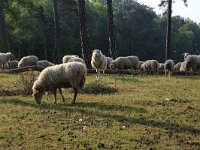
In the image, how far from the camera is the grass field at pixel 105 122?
11039 millimetres

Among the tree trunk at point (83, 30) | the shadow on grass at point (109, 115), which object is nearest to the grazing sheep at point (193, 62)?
the tree trunk at point (83, 30)

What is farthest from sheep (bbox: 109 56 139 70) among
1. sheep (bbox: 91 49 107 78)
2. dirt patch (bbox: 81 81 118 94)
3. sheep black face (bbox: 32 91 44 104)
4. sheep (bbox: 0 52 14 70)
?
sheep black face (bbox: 32 91 44 104)

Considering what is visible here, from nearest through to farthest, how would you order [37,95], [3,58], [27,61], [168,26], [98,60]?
[37,95]
[98,60]
[3,58]
[27,61]
[168,26]

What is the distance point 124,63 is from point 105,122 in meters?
22.9

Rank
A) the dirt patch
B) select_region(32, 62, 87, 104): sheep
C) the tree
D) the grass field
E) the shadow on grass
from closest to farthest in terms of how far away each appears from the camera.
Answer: the grass field → the shadow on grass → select_region(32, 62, 87, 104): sheep → the dirt patch → the tree

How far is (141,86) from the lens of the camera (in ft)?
70.3

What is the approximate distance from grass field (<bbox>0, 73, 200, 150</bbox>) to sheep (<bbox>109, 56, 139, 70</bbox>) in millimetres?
15680

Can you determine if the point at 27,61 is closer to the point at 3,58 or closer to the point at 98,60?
the point at 3,58

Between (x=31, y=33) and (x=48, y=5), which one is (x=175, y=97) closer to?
(x=31, y=33)

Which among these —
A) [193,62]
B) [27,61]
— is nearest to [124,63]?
[193,62]

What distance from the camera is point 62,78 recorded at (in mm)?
16266

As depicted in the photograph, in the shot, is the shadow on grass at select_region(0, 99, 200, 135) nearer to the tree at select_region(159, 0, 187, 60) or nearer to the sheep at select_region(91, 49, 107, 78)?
the sheep at select_region(91, 49, 107, 78)

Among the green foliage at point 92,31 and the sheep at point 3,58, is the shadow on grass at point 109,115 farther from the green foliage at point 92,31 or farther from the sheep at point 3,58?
the green foliage at point 92,31

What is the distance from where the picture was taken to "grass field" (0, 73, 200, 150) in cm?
1104
